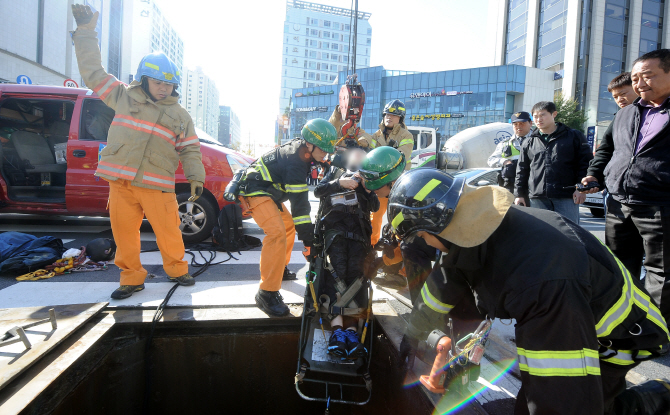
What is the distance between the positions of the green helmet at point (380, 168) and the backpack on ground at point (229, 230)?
253 cm

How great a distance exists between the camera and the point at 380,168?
2752mm

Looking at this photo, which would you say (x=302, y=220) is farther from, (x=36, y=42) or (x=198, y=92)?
(x=198, y=92)

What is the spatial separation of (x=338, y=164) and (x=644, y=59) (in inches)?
89.1

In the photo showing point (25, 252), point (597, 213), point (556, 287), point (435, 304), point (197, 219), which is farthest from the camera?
point (597, 213)

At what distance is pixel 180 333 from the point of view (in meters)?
2.82

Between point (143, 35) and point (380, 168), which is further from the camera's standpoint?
point (143, 35)

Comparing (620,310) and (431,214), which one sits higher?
(431,214)

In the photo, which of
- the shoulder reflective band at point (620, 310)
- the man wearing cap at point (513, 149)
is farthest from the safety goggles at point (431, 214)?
the man wearing cap at point (513, 149)

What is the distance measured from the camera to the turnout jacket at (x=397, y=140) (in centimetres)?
449

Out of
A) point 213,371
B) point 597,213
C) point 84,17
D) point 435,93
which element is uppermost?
point 435,93

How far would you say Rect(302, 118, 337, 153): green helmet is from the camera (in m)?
3.04

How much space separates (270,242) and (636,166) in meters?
2.62

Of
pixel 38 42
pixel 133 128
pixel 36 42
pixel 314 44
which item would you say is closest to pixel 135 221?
pixel 133 128

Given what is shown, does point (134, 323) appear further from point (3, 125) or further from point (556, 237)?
point (3, 125)
